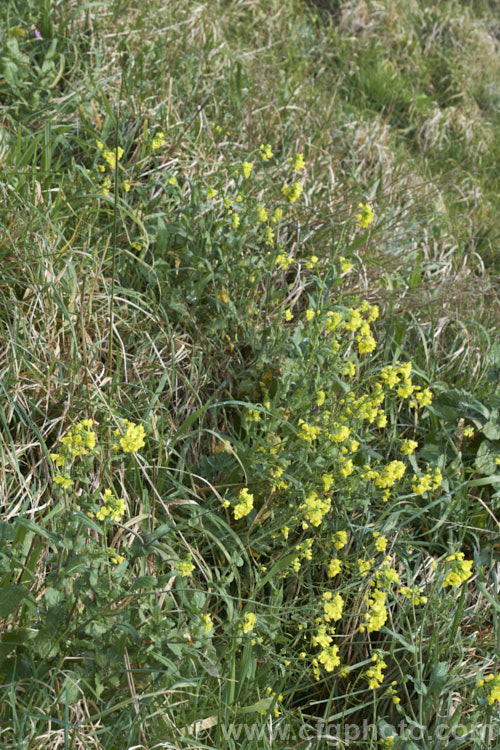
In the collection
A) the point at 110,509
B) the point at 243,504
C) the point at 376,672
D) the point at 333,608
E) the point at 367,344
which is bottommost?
the point at 376,672

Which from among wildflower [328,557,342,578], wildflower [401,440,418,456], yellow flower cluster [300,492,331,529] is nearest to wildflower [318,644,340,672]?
wildflower [328,557,342,578]

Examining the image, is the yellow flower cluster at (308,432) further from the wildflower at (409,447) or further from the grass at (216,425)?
the wildflower at (409,447)

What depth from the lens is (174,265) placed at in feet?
8.77

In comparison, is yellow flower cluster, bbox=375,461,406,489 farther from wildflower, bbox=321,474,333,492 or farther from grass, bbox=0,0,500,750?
wildflower, bbox=321,474,333,492

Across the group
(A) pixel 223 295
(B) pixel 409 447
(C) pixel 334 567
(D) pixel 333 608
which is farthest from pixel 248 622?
(A) pixel 223 295

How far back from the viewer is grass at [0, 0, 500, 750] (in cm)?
175

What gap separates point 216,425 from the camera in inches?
95.4

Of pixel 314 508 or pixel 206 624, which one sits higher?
pixel 314 508

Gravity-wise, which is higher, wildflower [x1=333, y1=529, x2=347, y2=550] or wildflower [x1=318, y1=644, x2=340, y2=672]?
wildflower [x1=333, y1=529, x2=347, y2=550]

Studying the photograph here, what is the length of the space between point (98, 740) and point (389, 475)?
1.13 meters

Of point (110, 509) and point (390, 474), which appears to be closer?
point (110, 509)

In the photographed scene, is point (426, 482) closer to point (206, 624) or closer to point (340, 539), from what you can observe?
point (340, 539)

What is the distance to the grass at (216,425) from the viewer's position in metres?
1.75

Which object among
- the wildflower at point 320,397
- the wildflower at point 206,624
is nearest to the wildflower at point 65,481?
the wildflower at point 206,624
